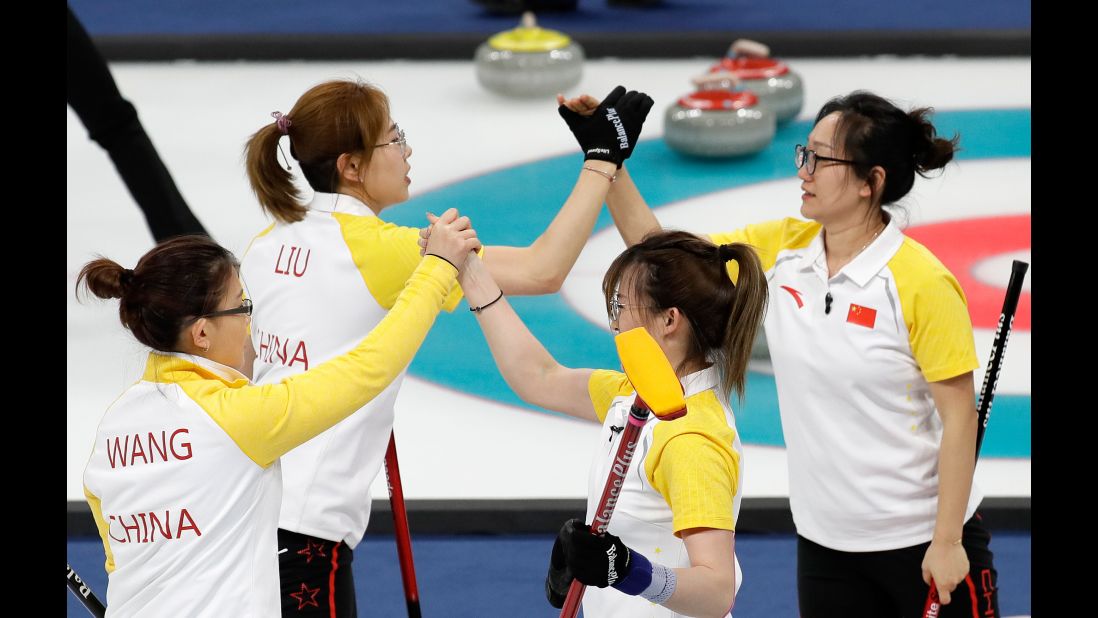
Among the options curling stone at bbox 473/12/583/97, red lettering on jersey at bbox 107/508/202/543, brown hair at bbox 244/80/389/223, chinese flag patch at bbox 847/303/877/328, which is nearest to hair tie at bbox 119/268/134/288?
red lettering on jersey at bbox 107/508/202/543

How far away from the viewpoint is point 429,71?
10.5 meters

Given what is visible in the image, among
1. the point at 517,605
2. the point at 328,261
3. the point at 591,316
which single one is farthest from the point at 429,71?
the point at 328,261

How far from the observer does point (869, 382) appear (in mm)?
2824

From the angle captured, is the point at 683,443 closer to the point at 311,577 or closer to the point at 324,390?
the point at 324,390

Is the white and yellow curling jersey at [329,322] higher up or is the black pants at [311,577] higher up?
the white and yellow curling jersey at [329,322]

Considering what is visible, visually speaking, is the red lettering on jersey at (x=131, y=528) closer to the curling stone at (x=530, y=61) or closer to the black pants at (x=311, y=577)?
the black pants at (x=311, y=577)

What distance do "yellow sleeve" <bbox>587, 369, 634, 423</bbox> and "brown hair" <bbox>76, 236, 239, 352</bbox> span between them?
73 centimetres

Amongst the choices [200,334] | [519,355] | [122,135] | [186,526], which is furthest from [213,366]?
[122,135]

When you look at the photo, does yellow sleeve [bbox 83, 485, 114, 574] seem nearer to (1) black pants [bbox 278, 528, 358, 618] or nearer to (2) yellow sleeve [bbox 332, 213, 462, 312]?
(1) black pants [bbox 278, 528, 358, 618]

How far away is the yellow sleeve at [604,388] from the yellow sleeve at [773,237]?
1.65 feet

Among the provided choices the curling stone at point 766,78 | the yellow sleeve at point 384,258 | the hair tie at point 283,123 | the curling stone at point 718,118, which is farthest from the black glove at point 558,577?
the curling stone at point 766,78

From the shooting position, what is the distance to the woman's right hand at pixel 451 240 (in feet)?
8.87

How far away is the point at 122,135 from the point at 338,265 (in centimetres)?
341

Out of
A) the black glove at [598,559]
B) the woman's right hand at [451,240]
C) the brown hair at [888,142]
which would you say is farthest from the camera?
the brown hair at [888,142]
